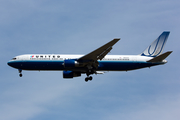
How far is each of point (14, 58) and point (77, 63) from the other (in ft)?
33.5

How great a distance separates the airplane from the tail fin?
1390 millimetres

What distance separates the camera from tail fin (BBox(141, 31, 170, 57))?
48812 millimetres

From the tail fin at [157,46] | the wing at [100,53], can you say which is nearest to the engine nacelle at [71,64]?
the wing at [100,53]

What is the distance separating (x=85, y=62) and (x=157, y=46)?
13.9 m

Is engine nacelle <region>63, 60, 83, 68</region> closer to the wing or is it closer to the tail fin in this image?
the wing

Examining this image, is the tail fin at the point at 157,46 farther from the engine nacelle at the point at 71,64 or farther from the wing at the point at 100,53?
the engine nacelle at the point at 71,64

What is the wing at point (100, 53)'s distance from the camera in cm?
3976

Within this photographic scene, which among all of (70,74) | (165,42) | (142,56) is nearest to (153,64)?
(142,56)

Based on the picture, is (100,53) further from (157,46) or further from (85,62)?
(157,46)

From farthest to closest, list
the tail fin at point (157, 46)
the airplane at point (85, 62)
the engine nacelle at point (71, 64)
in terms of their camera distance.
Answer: the tail fin at point (157, 46) < the airplane at point (85, 62) < the engine nacelle at point (71, 64)

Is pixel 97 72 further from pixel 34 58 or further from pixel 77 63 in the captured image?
pixel 34 58

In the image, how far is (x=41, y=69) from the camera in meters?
44.4

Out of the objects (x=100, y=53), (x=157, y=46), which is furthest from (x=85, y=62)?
(x=157, y=46)

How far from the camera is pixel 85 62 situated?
43.1m
